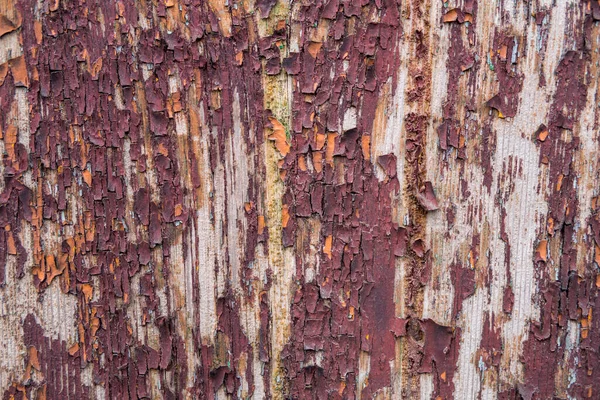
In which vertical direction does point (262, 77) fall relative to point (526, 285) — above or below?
above

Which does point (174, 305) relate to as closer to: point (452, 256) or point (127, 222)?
point (127, 222)

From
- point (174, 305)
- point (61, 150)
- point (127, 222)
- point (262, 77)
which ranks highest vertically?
point (262, 77)

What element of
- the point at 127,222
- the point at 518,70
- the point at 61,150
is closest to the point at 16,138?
the point at 61,150

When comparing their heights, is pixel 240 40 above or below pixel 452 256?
above

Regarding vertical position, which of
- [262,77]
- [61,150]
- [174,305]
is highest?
[262,77]

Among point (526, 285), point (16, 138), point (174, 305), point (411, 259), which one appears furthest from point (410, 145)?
point (16, 138)

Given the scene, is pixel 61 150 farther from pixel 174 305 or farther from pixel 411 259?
pixel 411 259
